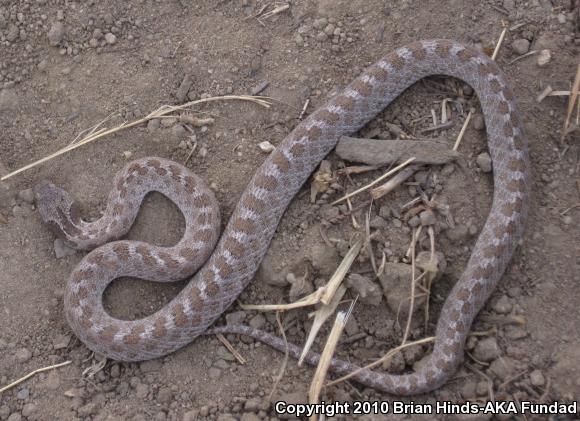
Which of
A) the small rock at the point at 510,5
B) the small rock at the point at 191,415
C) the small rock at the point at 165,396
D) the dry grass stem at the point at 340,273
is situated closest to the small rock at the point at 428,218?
the dry grass stem at the point at 340,273

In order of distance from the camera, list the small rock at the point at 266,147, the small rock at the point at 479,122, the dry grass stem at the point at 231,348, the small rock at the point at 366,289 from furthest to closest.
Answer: the small rock at the point at 266,147 < the small rock at the point at 479,122 < the dry grass stem at the point at 231,348 < the small rock at the point at 366,289

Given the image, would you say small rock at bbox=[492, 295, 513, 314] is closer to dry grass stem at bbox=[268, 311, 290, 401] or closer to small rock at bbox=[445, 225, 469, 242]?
small rock at bbox=[445, 225, 469, 242]

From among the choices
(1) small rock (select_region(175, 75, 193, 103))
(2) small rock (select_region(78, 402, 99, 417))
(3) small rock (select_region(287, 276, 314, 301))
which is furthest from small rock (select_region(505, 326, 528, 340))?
(1) small rock (select_region(175, 75, 193, 103))

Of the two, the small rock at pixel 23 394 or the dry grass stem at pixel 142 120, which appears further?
the dry grass stem at pixel 142 120

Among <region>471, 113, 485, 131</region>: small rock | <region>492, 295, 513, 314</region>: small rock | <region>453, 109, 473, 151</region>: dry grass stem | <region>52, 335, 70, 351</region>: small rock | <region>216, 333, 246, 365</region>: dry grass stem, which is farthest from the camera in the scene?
<region>471, 113, 485, 131</region>: small rock

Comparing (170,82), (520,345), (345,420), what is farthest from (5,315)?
(520,345)

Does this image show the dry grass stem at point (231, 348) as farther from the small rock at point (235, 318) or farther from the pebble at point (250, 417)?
the pebble at point (250, 417)

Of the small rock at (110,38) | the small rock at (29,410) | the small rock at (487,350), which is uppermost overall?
the small rock at (110,38)
